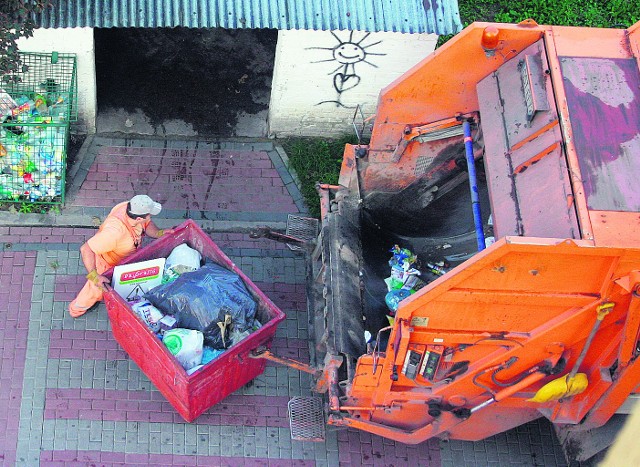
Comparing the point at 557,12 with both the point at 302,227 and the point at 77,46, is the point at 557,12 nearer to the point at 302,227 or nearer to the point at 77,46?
the point at 302,227

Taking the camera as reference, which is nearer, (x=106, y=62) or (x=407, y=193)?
(x=407, y=193)

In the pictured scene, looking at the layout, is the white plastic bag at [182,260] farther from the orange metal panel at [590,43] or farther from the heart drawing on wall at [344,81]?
the orange metal panel at [590,43]

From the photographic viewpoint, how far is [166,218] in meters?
7.52

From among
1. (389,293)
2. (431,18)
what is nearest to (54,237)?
(389,293)

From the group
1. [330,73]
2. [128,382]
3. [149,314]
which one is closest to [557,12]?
[330,73]

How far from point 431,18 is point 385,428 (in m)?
3.49

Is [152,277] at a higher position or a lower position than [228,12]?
lower

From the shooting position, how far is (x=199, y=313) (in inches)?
236

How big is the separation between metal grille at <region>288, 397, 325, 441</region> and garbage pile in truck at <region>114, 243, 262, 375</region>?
80 cm

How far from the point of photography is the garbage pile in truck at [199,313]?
5.89m

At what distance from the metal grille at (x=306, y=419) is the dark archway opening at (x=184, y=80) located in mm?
2940

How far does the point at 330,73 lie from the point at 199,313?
2.87 meters

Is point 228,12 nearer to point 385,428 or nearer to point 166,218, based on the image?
point 166,218

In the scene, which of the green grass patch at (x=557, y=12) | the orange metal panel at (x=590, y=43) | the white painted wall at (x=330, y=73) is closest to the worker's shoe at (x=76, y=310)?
the white painted wall at (x=330, y=73)
